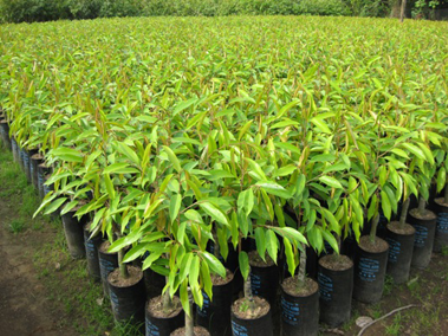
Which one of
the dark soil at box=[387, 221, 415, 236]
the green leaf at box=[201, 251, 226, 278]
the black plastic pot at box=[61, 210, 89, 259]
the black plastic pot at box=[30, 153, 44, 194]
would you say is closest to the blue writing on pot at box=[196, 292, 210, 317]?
the green leaf at box=[201, 251, 226, 278]

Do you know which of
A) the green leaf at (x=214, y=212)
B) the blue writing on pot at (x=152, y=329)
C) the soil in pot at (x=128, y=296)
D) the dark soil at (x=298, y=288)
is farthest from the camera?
the soil in pot at (x=128, y=296)

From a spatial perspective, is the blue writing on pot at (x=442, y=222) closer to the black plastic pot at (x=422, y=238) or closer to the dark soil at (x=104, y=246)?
the black plastic pot at (x=422, y=238)

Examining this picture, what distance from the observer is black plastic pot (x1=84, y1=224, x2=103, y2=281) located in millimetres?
2641

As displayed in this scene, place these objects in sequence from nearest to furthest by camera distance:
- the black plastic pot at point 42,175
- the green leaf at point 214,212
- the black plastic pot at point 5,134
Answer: the green leaf at point 214,212 → the black plastic pot at point 42,175 → the black plastic pot at point 5,134

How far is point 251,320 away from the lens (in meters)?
1.84

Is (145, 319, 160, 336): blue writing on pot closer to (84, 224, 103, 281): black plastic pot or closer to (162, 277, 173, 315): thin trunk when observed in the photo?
(162, 277, 173, 315): thin trunk

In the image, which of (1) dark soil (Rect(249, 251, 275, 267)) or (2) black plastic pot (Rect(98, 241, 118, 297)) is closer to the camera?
(1) dark soil (Rect(249, 251, 275, 267))

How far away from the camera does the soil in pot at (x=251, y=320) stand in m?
1.85

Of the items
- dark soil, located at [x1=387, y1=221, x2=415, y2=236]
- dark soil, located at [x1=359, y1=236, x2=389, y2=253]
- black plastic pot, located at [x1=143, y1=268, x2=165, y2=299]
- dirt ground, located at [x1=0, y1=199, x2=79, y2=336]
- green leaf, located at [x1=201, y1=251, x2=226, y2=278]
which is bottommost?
dirt ground, located at [x1=0, y1=199, x2=79, y2=336]

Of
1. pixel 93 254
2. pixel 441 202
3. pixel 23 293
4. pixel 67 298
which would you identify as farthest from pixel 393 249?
pixel 23 293

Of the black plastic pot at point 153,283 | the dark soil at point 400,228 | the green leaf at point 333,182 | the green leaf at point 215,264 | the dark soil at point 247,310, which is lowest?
the black plastic pot at point 153,283

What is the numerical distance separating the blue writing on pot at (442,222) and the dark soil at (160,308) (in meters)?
2.08

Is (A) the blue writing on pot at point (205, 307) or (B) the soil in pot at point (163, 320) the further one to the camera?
(A) the blue writing on pot at point (205, 307)

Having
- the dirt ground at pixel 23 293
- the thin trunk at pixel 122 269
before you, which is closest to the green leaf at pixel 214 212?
the thin trunk at pixel 122 269
